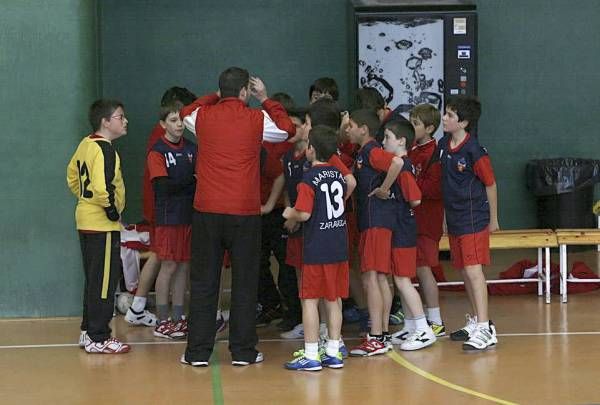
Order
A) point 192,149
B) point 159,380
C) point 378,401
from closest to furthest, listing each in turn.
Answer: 1. point 378,401
2. point 159,380
3. point 192,149

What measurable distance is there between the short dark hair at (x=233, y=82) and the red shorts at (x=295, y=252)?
3.86 feet

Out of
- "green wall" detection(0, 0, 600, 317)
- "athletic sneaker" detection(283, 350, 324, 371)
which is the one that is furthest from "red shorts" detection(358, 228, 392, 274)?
"green wall" detection(0, 0, 600, 317)

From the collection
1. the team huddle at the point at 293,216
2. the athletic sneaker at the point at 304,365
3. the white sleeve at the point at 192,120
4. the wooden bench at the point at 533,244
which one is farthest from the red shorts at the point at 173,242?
the wooden bench at the point at 533,244

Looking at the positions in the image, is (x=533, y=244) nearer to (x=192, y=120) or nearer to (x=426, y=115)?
(x=426, y=115)

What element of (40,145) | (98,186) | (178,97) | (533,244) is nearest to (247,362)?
(98,186)

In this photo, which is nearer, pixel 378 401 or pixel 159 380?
pixel 378 401

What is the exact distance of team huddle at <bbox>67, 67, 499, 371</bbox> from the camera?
7.24m

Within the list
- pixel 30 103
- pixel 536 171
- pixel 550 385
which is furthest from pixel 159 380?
pixel 536 171

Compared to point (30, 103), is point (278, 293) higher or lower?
lower

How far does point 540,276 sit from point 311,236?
3475 millimetres

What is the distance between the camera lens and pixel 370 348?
7.57 meters

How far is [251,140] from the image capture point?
23.9 ft

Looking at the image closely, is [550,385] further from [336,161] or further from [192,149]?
[192,149]

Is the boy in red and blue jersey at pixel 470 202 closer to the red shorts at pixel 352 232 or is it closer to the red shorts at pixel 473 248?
the red shorts at pixel 473 248
